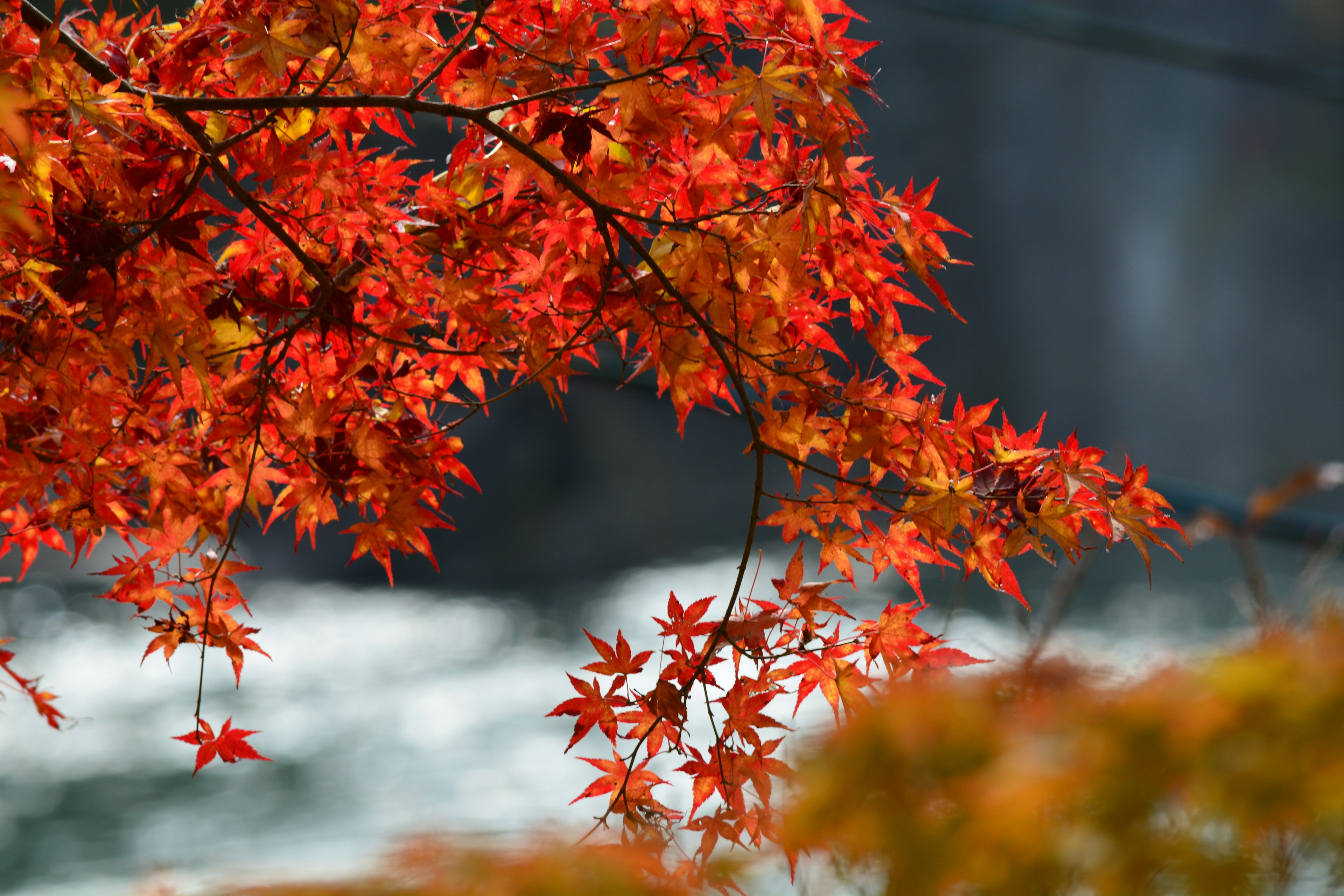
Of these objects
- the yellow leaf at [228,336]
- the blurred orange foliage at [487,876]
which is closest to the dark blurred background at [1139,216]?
the yellow leaf at [228,336]

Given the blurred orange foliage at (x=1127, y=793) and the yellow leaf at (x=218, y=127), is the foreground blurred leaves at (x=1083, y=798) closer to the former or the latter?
the blurred orange foliage at (x=1127, y=793)

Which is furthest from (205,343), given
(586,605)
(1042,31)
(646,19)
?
(1042,31)

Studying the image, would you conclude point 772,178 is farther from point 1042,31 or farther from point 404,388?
point 1042,31

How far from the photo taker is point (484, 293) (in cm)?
99

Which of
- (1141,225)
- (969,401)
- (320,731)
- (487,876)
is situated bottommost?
(320,731)

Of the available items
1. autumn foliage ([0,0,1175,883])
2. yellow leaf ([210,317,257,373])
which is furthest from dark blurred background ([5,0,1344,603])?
yellow leaf ([210,317,257,373])

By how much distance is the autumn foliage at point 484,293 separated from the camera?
32.3 inches

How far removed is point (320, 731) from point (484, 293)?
7.68ft

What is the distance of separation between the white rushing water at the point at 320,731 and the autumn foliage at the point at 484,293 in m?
0.89

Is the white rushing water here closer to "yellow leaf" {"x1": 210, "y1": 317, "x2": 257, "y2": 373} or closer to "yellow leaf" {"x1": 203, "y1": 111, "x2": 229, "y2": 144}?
"yellow leaf" {"x1": 210, "y1": 317, "x2": 257, "y2": 373}

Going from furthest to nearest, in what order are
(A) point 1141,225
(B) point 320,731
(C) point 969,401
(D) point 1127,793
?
Result: 1. (A) point 1141,225
2. (C) point 969,401
3. (B) point 320,731
4. (D) point 1127,793

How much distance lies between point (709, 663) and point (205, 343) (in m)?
0.54

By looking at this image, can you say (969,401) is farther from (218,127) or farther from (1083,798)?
(1083,798)

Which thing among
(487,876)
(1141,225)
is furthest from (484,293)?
(1141,225)
